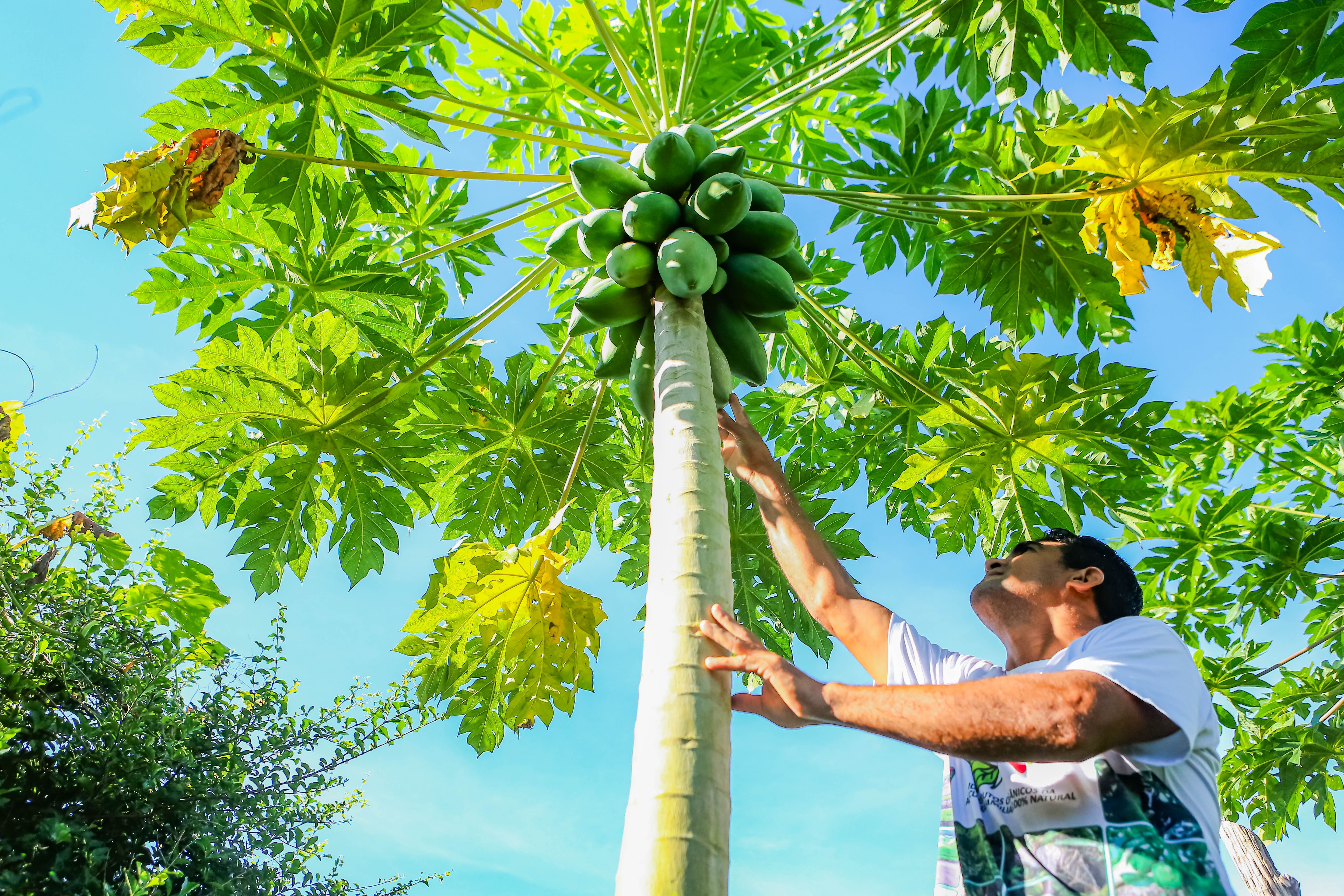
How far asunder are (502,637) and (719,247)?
1.72m

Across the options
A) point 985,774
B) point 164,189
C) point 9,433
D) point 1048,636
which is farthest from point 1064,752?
point 9,433

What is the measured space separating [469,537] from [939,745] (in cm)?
292

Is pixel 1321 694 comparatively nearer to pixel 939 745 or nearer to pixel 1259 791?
pixel 1259 791

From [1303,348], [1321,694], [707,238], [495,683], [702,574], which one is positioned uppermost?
[1303,348]

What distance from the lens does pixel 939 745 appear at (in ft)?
5.61

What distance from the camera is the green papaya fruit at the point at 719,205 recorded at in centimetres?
251

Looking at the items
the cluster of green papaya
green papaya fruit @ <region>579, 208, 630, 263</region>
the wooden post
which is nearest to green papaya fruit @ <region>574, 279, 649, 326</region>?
the cluster of green papaya

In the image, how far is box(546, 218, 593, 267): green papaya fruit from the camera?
2.90 m

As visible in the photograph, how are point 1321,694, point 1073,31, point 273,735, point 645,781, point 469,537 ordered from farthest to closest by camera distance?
point 1321,694 < point 273,735 < point 469,537 < point 1073,31 < point 645,781

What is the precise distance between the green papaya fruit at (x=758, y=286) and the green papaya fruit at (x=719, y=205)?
117mm

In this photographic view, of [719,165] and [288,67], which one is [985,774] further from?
[288,67]

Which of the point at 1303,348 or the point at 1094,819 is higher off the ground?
the point at 1303,348

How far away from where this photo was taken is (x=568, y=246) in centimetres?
290

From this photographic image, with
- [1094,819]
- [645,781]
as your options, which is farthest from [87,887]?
[1094,819]
